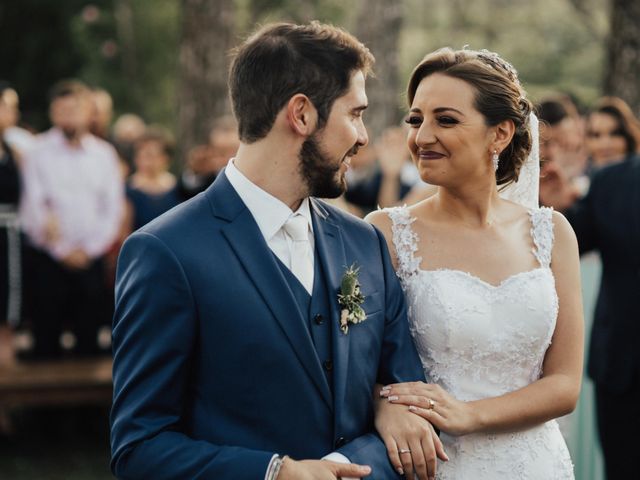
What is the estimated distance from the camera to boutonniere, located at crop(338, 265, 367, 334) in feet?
9.05

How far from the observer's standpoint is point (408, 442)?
111 inches

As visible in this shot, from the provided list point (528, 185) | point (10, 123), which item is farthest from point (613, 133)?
point (10, 123)

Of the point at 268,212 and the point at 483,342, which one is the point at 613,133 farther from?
the point at 268,212

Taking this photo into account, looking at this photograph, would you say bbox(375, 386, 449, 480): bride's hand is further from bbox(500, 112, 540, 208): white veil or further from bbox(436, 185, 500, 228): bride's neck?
bbox(500, 112, 540, 208): white veil

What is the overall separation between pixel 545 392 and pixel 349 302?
0.86 m

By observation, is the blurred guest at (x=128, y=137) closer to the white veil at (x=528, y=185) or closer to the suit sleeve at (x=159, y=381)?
the white veil at (x=528, y=185)

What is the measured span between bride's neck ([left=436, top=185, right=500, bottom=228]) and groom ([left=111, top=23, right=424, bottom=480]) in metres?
0.73

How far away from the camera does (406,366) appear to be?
117 inches

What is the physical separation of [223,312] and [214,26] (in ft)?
31.4

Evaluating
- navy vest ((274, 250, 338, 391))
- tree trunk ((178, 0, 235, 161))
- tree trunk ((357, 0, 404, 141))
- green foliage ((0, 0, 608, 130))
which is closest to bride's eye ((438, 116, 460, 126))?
navy vest ((274, 250, 338, 391))

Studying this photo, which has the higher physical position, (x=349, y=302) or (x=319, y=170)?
(x=319, y=170)

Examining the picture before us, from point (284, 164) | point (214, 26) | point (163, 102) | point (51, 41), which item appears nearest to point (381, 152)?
point (214, 26)

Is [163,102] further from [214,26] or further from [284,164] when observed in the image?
[284,164]

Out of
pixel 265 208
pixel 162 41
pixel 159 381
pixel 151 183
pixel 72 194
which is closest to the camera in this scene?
pixel 159 381
